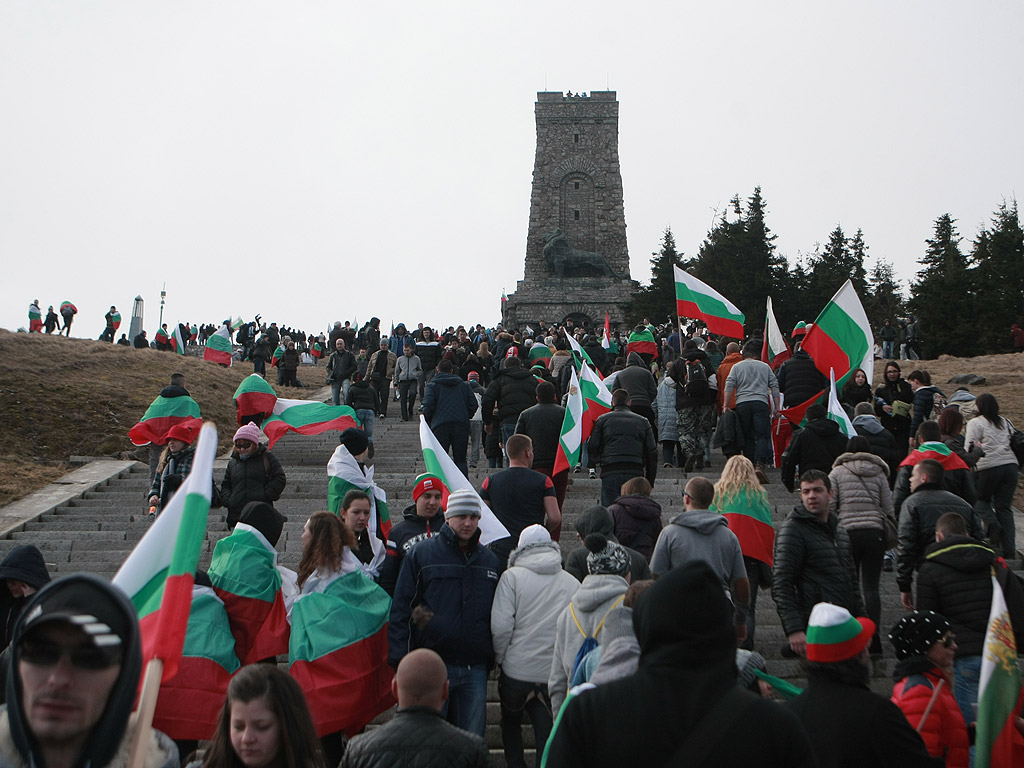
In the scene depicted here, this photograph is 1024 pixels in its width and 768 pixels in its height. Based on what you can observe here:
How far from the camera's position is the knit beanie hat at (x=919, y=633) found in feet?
14.9

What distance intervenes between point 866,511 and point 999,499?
9.01 ft

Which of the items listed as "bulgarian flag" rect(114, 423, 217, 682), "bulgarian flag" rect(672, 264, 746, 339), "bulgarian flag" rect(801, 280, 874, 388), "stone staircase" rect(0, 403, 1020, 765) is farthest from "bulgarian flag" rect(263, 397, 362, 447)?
"bulgarian flag" rect(114, 423, 217, 682)

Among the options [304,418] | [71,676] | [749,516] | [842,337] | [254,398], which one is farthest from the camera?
[842,337]

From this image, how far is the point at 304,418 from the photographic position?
10.9m

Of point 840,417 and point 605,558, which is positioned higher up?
point 840,417

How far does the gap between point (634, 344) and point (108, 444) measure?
9.36m

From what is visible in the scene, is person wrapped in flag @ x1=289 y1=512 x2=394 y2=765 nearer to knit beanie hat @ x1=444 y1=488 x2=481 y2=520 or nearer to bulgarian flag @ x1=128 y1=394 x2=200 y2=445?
knit beanie hat @ x1=444 y1=488 x2=481 y2=520

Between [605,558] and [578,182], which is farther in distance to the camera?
[578,182]

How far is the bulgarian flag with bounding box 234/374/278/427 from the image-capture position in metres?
11.3

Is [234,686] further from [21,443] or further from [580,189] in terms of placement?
[580,189]

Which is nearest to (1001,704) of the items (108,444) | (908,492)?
(908,492)

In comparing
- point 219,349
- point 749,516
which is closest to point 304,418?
point 749,516

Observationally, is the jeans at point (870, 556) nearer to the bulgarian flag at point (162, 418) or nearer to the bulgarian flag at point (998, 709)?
the bulgarian flag at point (998, 709)

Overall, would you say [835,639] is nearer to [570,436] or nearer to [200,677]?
[200,677]
